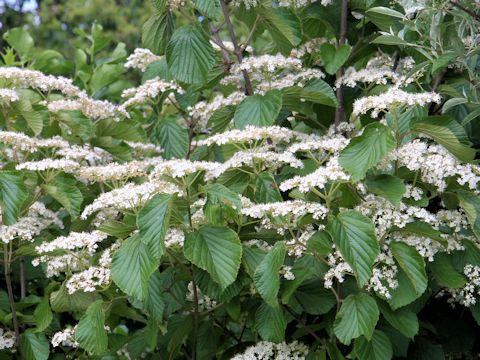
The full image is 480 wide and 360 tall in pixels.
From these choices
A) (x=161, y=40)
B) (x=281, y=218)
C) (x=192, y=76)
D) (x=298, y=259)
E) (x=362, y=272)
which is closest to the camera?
(x=362, y=272)

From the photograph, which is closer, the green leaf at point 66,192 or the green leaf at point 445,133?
the green leaf at point 445,133

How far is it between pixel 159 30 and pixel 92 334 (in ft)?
3.57

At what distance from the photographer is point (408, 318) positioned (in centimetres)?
209

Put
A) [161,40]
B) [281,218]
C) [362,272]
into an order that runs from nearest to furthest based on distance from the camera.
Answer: [362,272], [281,218], [161,40]

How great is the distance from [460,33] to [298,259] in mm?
845

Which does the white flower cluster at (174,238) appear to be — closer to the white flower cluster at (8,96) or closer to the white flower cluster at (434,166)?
the white flower cluster at (434,166)

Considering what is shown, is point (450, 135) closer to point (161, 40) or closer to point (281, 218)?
point (281, 218)

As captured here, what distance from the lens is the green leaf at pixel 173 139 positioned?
9.48 feet

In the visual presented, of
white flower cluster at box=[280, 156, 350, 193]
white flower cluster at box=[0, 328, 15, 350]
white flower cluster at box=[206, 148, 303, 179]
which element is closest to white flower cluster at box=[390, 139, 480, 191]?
white flower cluster at box=[280, 156, 350, 193]

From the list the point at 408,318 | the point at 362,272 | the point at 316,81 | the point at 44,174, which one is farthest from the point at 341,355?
the point at 44,174

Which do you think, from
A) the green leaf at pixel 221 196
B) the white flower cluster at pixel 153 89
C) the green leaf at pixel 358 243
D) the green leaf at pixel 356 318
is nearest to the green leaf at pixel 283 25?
the white flower cluster at pixel 153 89

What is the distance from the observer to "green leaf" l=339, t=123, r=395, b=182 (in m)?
1.94

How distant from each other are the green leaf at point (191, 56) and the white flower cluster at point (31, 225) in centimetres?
66

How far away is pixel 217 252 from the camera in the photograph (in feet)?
6.71
